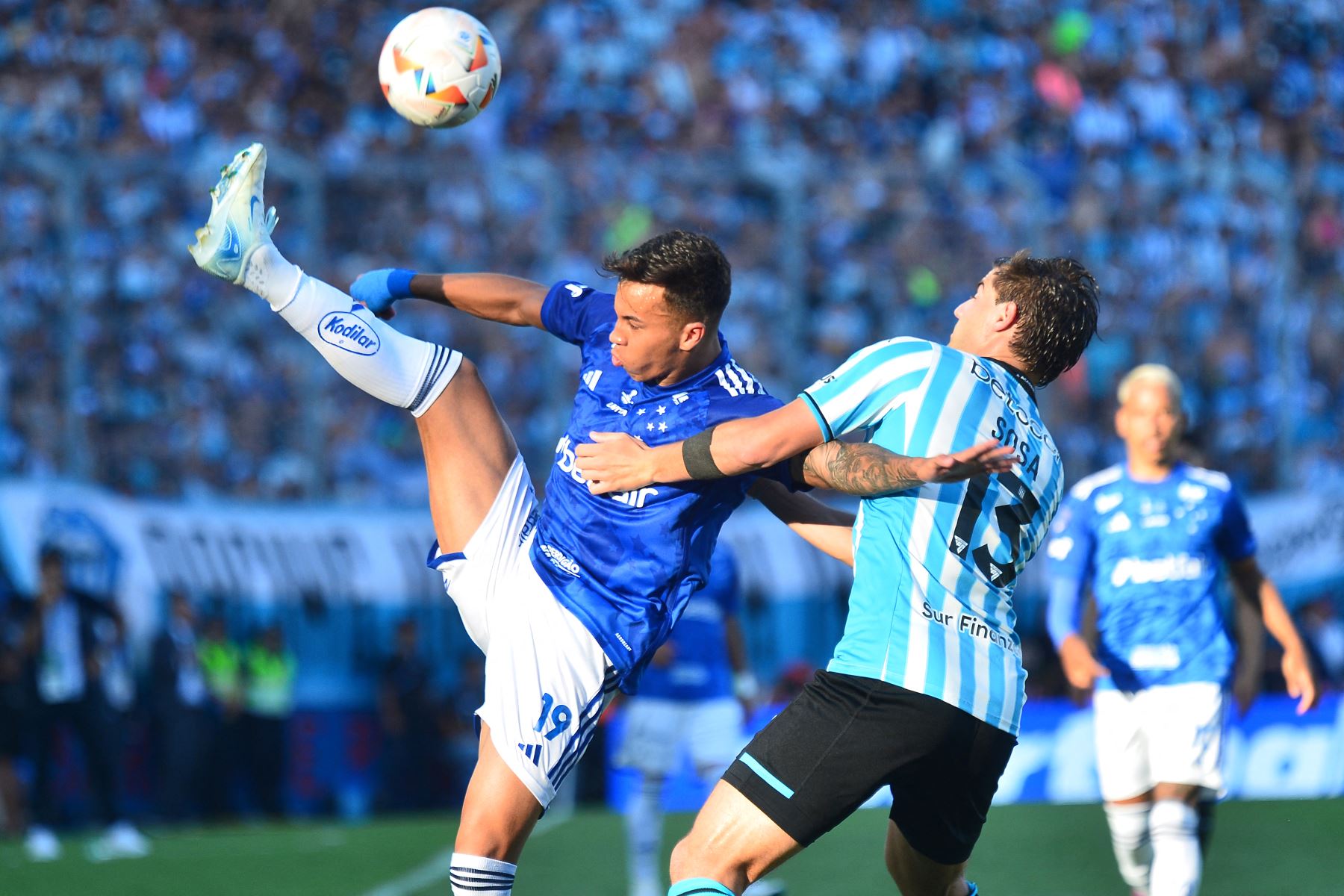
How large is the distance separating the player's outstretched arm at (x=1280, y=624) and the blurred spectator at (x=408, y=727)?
7368 mm

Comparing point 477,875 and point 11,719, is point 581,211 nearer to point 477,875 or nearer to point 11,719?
point 11,719

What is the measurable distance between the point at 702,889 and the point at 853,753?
0.51m

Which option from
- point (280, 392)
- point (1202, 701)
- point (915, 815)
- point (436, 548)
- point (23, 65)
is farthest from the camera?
point (23, 65)

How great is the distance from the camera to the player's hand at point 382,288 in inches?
214

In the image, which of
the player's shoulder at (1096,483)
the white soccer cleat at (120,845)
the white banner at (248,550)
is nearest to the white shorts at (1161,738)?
the player's shoulder at (1096,483)

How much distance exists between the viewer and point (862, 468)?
3.98 m

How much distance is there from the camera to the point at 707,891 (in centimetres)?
390

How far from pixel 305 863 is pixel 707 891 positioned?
7.20m

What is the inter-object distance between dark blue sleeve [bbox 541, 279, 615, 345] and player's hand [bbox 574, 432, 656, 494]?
691 millimetres

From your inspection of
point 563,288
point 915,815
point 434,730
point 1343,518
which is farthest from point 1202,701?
point 434,730

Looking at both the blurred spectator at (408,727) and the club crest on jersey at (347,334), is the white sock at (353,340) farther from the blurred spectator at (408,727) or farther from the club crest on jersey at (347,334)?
the blurred spectator at (408,727)

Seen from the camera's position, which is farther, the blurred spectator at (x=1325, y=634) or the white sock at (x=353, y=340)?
the blurred spectator at (x=1325, y=634)

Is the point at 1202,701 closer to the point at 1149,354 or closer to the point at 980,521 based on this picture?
the point at 980,521

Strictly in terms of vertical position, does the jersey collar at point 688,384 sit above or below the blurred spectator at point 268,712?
above
